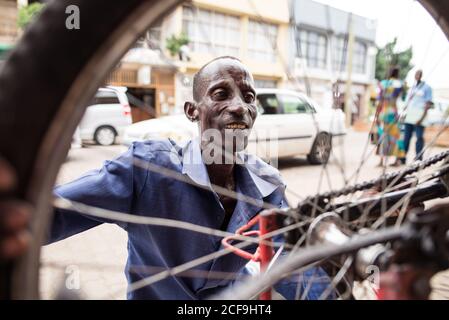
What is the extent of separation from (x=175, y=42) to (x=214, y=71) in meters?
10.1

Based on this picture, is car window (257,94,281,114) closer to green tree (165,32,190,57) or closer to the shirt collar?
the shirt collar

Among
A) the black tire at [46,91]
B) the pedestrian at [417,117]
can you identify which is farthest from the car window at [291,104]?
the black tire at [46,91]

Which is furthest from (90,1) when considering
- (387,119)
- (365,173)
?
(365,173)

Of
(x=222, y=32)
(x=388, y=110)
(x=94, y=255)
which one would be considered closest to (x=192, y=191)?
(x=388, y=110)

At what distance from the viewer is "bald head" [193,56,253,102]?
1.20 metres

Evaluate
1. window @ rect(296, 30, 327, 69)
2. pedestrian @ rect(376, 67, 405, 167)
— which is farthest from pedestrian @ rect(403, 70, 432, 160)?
window @ rect(296, 30, 327, 69)

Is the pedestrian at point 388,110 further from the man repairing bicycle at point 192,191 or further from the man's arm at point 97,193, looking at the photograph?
the man's arm at point 97,193

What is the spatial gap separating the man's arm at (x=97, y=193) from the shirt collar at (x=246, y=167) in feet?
0.64

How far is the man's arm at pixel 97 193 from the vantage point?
92cm

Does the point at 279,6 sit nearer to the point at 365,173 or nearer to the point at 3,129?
the point at 365,173

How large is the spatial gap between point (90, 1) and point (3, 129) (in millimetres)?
220

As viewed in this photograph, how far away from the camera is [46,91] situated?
481mm

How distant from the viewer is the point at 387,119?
6.62 feet
